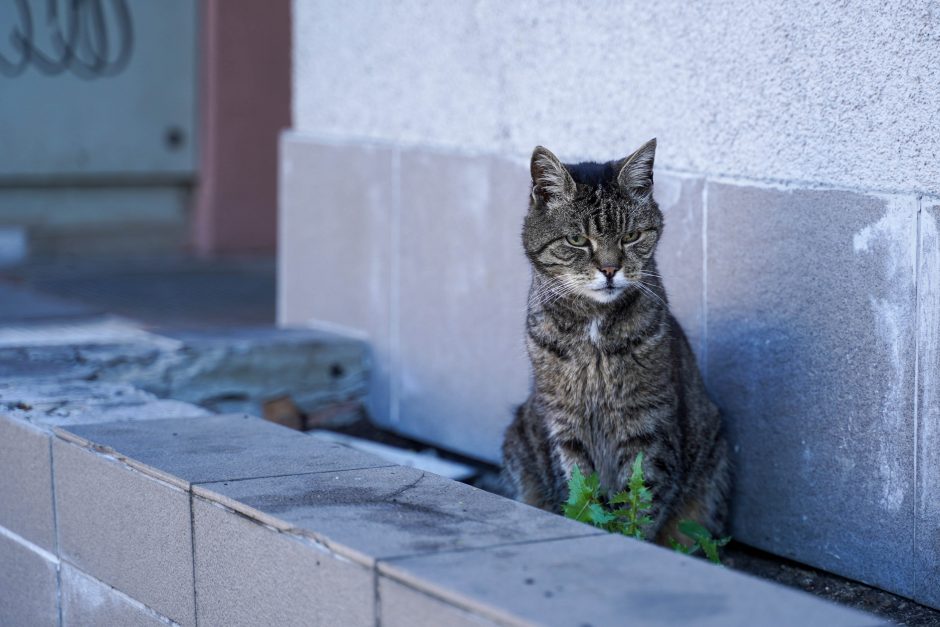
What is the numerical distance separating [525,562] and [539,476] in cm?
172

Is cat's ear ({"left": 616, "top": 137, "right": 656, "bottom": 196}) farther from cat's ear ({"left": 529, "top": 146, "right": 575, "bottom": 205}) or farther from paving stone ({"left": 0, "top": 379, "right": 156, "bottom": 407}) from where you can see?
paving stone ({"left": 0, "top": 379, "right": 156, "bottom": 407})

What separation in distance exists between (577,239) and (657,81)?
3.08 ft

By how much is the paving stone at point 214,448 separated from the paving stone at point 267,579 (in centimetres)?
18

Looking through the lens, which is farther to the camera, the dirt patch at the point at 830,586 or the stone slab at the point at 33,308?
the stone slab at the point at 33,308

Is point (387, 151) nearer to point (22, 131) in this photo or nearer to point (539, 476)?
A: point (539, 476)

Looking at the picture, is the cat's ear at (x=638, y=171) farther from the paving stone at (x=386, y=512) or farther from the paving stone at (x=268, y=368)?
the paving stone at (x=268, y=368)

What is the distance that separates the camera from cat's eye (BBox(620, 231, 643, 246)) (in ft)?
12.7

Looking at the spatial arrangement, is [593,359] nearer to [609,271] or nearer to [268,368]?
[609,271]

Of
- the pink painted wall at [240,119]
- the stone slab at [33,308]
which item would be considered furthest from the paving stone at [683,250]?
the pink painted wall at [240,119]

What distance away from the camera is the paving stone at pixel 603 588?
2199 millimetres

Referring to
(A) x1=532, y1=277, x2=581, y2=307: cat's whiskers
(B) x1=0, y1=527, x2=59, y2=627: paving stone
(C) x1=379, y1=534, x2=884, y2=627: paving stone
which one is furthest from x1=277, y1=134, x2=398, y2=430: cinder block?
(C) x1=379, y1=534, x2=884, y2=627: paving stone

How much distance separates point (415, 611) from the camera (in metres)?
2.42

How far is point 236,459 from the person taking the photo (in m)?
3.40

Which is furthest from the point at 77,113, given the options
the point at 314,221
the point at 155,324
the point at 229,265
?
the point at 314,221
